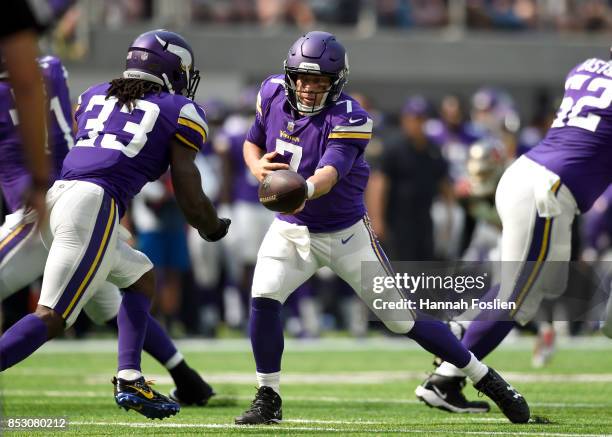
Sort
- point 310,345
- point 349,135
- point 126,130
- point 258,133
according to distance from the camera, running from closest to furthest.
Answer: point 126,130
point 349,135
point 258,133
point 310,345

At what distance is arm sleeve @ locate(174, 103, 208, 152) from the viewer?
5484 mm

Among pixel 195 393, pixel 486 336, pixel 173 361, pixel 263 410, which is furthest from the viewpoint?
pixel 195 393

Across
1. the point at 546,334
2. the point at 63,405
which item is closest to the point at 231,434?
the point at 63,405

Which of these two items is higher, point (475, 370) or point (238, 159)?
point (475, 370)

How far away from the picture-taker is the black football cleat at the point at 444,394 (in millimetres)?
6434

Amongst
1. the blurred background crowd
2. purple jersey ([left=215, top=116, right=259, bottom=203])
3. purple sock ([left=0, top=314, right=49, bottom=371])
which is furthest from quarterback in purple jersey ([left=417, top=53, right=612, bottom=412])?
purple jersey ([left=215, top=116, right=259, bottom=203])

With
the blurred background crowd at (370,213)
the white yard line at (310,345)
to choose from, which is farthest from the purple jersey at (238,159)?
the white yard line at (310,345)

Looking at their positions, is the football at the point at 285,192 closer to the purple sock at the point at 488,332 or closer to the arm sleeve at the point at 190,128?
the arm sleeve at the point at 190,128

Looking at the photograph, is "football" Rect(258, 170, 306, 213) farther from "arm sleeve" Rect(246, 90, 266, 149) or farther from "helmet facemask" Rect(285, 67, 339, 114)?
"arm sleeve" Rect(246, 90, 266, 149)

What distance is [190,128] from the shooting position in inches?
216

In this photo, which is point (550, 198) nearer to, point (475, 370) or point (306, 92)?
point (475, 370)

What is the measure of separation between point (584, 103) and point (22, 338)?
3131 mm

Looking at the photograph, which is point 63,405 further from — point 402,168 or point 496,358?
point 402,168

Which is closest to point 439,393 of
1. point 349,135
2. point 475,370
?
point 475,370
